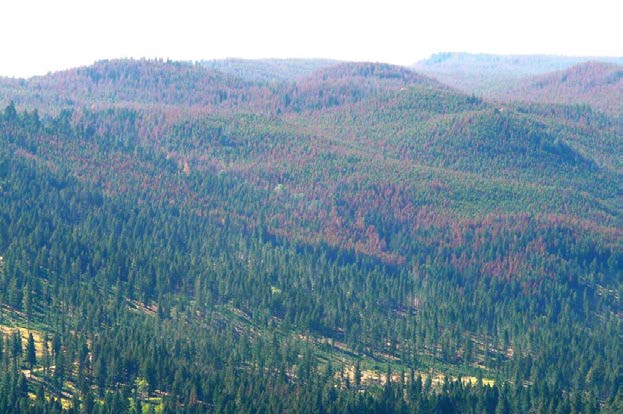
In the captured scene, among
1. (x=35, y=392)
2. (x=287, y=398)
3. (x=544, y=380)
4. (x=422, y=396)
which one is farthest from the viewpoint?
(x=544, y=380)

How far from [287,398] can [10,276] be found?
6107 cm

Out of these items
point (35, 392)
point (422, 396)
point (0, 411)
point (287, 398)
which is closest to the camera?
point (0, 411)

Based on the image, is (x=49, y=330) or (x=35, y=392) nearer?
(x=35, y=392)

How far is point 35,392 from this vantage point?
15600 centimetres

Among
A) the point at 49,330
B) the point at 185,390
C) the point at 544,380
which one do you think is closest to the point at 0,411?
the point at 185,390

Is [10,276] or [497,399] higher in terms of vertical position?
[10,276]

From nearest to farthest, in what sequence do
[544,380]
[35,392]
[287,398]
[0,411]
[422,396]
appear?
[0,411], [35,392], [287,398], [422,396], [544,380]

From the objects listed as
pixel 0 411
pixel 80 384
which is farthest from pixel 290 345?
pixel 0 411

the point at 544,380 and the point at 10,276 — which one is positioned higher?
the point at 10,276

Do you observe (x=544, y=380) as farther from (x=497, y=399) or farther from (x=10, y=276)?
(x=10, y=276)

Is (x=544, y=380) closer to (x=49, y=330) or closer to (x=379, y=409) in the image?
(x=379, y=409)

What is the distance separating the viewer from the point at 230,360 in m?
182

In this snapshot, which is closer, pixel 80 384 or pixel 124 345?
pixel 80 384

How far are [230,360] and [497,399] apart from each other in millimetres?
42957
